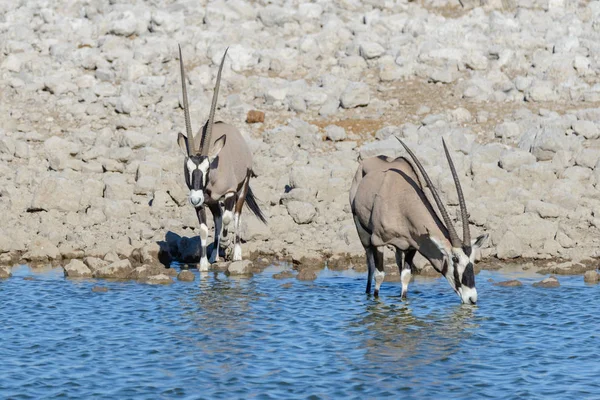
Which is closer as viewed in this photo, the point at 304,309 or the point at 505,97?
the point at 304,309

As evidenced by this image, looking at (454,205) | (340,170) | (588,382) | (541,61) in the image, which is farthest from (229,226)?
(541,61)

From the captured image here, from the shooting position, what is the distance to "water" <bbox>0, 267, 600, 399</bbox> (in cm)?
866

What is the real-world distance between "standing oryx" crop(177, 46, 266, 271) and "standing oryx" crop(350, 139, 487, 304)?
250cm

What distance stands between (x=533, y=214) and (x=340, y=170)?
142 inches

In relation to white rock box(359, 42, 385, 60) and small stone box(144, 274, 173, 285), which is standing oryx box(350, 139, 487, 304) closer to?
small stone box(144, 274, 173, 285)

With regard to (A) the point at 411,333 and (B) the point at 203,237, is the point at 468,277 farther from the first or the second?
(B) the point at 203,237

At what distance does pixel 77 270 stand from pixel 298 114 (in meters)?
9.58

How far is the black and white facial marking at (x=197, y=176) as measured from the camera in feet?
44.8

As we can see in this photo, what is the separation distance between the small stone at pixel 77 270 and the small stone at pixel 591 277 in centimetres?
670

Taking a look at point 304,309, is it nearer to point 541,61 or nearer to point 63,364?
point 63,364

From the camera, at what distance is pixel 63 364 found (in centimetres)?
929

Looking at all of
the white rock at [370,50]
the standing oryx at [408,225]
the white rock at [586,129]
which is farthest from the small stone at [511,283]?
the white rock at [370,50]

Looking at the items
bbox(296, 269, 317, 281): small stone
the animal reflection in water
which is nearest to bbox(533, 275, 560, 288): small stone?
the animal reflection in water

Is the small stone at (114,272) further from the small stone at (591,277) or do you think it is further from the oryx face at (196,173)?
the small stone at (591,277)
